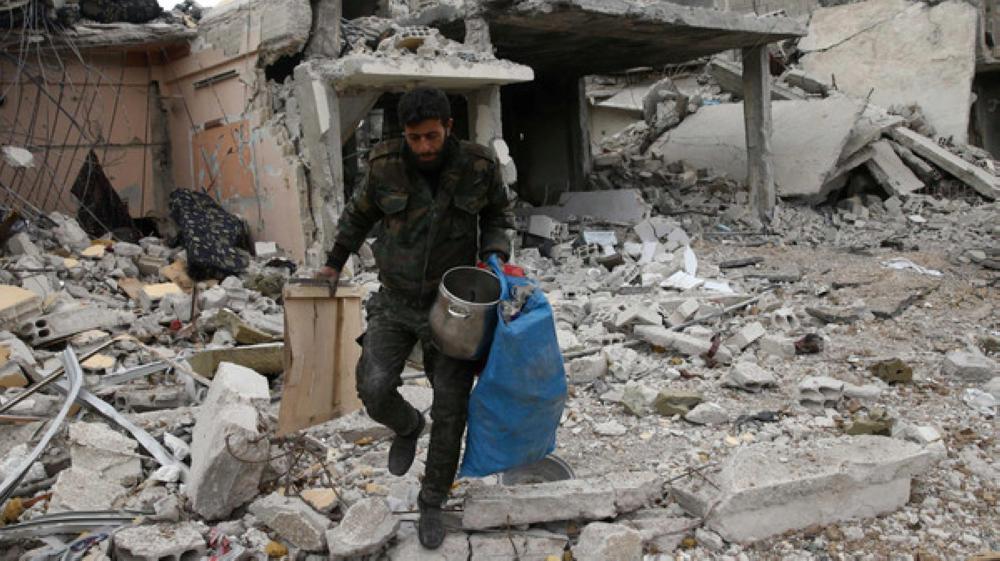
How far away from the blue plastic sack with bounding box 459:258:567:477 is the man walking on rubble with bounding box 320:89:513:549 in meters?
0.11

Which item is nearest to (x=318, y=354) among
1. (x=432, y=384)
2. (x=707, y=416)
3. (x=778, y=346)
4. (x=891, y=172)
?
(x=432, y=384)

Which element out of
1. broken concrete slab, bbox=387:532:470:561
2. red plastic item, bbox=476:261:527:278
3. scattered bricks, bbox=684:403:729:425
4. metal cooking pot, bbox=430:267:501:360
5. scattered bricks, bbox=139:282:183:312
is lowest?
scattered bricks, bbox=139:282:183:312

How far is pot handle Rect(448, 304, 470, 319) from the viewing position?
8.20ft

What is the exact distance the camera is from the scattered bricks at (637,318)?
5.85 meters

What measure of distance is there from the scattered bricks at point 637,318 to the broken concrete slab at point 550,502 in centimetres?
295

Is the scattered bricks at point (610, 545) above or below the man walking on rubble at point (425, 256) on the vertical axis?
below

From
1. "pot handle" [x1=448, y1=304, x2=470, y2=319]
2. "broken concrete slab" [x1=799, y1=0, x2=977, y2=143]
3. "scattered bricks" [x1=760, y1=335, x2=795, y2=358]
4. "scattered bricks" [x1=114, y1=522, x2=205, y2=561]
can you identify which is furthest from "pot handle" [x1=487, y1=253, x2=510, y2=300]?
"broken concrete slab" [x1=799, y1=0, x2=977, y2=143]

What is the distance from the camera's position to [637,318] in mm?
5883

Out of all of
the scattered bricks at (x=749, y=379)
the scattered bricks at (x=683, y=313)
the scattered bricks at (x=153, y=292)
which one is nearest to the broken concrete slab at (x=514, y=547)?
the scattered bricks at (x=749, y=379)

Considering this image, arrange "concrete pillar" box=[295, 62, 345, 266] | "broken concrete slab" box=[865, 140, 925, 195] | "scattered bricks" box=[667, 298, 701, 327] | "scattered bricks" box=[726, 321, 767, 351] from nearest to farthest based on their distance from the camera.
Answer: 1. "scattered bricks" box=[726, 321, 767, 351]
2. "scattered bricks" box=[667, 298, 701, 327]
3. "concrete pillar" box=[295, 62, 345, 266]
4. "broken concrete slab" box=[865, 140, 925, 195]

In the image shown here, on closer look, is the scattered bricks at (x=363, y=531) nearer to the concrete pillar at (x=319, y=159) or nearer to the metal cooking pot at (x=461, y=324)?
the metal cooking pot at (x=461, y=324)

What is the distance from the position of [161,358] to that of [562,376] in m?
3.67

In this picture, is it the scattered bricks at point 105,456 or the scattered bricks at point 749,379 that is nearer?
the scattered bricks at point 105,456

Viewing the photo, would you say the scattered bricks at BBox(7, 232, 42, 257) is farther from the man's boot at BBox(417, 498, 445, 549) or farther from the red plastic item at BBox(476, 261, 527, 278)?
the red plastic item at BBox(476, 261, 527, 278)
